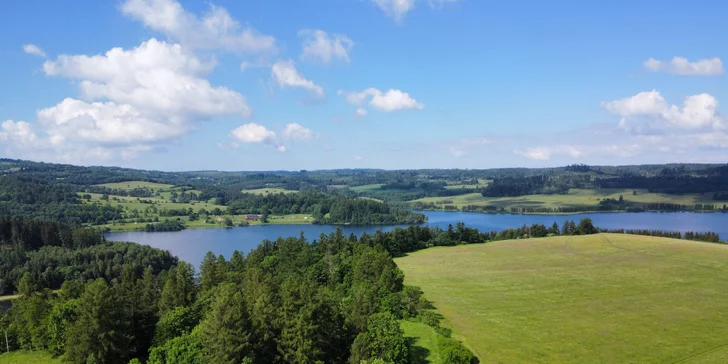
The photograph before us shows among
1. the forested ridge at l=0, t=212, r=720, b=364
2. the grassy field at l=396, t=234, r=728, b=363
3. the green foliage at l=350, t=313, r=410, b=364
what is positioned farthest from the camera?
the grassy field at l=396, t=234, r=728, b=363

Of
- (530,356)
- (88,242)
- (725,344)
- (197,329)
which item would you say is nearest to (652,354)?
(725,344)

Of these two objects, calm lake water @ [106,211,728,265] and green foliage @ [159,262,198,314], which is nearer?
green foliage @ [159,262,198,314]

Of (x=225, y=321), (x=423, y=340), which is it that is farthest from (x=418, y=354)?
(x=225, y=321)

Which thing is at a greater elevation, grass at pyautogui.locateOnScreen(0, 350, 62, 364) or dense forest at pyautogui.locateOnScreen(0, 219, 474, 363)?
dense forest at pyautogui.locateOnScreen(0, 219, 474, 363)

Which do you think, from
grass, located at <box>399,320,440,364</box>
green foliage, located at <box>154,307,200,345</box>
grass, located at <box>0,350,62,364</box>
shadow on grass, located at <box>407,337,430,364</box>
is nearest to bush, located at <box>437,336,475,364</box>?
grass, located at <box>399,320,440,364</box>

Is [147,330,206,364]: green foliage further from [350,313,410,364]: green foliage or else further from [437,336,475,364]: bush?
[437,336,475,364]: bush

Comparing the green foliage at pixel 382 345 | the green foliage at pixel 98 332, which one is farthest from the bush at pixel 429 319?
the green foliage at pixel 98 332

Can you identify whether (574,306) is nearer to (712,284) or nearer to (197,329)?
(712,284)
